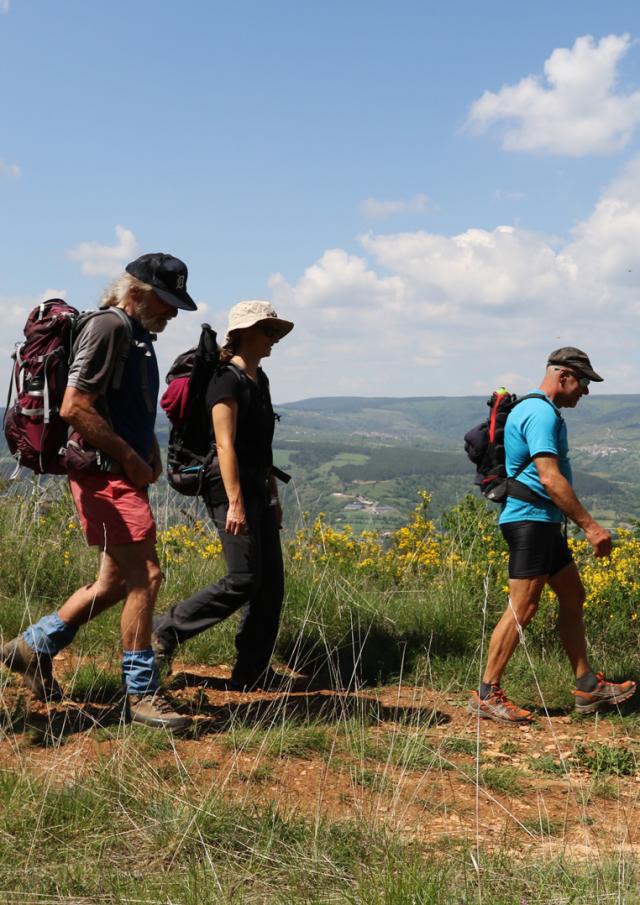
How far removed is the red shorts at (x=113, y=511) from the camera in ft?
12.8

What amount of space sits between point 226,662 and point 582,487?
5950 inches

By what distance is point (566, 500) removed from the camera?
479 cm

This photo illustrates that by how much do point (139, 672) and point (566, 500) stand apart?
2446 mm

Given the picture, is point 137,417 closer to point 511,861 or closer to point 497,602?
point 511,861

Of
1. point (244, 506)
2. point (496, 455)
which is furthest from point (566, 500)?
point (244, 506)

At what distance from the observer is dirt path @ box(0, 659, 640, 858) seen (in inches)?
129

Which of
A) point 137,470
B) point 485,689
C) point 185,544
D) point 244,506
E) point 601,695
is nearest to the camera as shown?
point 137,470

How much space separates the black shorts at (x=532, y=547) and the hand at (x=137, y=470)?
7.22 feet

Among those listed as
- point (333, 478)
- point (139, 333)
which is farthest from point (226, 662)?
point (333, 478)

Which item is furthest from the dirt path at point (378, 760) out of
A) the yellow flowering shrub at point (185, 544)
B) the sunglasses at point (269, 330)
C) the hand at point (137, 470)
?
the yellow flowering shrub at point (185, 544)

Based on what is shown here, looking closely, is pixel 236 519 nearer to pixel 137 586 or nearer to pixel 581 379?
pixel 137 586

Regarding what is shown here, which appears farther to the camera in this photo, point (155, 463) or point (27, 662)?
point (155, 463)

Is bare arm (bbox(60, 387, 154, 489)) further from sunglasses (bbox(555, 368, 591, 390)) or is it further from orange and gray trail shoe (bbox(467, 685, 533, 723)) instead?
sunglasses (bbox(555, 368, 591, 390))

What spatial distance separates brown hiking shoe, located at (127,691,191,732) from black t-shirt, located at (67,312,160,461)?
112 centimetres
